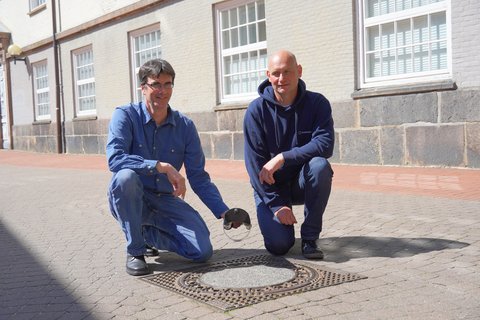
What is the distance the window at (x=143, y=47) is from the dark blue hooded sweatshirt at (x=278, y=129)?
11146 millimetres

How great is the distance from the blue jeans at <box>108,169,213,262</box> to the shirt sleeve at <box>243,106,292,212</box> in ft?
1.65

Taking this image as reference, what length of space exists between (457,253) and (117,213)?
2321mm

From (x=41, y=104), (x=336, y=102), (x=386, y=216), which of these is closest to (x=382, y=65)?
(x=336, y=102)

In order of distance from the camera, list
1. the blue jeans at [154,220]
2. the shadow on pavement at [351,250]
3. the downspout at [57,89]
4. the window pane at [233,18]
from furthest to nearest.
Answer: the downspout at [57,89]
the window pane at [233,18]
the shadow on pavement at [351,250]
the blue jeans at [154,220]

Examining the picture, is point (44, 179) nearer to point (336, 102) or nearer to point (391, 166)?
point (336, 102)

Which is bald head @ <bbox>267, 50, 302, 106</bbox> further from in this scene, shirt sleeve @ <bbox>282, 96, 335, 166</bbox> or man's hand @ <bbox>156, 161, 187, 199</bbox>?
man's hand @ <bbox>156, 161, 187, 199</bbox>

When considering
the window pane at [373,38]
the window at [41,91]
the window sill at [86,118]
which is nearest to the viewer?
the window pane at [373,38]

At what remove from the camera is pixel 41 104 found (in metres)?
21.5

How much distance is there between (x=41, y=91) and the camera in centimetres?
2128

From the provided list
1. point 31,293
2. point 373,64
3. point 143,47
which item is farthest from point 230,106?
point 31,293

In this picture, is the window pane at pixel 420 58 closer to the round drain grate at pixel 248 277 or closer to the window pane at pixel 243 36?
the window pane at pixel 243 36

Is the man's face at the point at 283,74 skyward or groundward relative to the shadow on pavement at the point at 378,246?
skyward

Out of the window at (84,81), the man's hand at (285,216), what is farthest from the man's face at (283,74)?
the window at (84,81)

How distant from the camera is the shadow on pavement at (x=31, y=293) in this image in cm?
317
